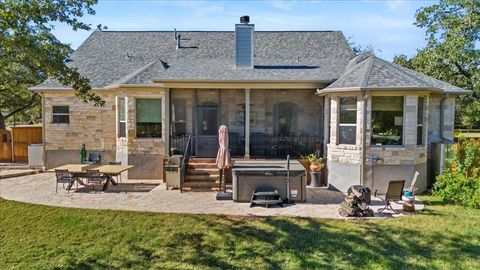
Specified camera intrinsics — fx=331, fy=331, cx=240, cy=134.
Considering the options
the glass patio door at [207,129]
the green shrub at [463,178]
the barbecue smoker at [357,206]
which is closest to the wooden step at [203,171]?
the glass patio door at [207,129]

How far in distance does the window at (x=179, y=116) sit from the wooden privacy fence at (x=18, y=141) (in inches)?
368

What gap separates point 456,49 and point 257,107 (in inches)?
553

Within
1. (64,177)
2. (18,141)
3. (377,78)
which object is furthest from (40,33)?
(18,141)

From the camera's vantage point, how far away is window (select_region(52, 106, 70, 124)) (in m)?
16.2

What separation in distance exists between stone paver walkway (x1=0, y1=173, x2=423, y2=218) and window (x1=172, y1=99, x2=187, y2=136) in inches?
129

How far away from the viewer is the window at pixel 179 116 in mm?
15383

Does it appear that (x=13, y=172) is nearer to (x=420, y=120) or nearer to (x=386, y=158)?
(x=386, y=158)

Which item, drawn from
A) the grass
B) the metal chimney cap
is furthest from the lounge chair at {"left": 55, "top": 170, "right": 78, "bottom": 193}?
the metal chimney cap

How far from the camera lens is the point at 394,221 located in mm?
8734

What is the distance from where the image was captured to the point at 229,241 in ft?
25.8

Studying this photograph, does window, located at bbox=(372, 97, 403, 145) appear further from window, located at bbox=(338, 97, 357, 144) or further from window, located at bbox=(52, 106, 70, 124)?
window, located at bbox=(52, 106, 70, 124)

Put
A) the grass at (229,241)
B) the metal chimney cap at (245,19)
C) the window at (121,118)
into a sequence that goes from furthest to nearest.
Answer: the metal chimney cap at (245,19) < the window at (121,118) < the grass at (229,241)

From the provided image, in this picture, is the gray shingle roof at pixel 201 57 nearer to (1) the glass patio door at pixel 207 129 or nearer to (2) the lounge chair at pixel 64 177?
(1) the glass patio door at pixel 207 129

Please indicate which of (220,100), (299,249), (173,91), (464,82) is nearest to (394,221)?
(299,249)
